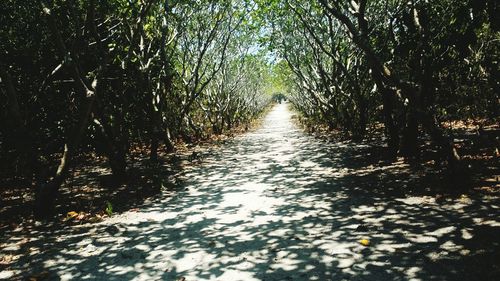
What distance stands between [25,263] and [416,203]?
6.99 meters

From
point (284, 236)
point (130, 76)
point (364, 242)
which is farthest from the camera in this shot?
point (130, 76)

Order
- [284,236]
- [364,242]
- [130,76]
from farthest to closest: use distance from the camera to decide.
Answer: [130,76]
[284,236]
[364,242]

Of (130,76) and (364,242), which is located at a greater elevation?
(130,76)

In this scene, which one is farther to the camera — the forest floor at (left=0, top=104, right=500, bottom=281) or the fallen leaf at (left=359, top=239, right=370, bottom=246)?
the fallen leaf at (left=359, top=239, right=370, bottom=246)

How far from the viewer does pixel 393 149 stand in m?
11.3

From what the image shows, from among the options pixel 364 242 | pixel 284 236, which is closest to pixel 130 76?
pixel 284 236

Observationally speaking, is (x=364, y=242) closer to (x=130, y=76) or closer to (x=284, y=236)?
(x=284, y=236)

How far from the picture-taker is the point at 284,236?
6086 mm

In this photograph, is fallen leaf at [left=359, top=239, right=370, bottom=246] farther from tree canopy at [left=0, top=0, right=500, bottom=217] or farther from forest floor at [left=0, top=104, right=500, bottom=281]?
tree canopy at [left=0, top=0, right=500, bottom=217]

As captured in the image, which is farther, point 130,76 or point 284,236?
point 130,76

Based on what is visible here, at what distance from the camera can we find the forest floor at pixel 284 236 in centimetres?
485

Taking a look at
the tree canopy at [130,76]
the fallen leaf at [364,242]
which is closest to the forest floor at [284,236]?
the fallen leaf at [364,242]

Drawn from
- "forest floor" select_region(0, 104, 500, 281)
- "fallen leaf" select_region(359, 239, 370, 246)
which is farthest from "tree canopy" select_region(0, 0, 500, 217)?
"fallen leaf" select_region(359, 239, 370, 246)

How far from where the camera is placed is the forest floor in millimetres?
4852
